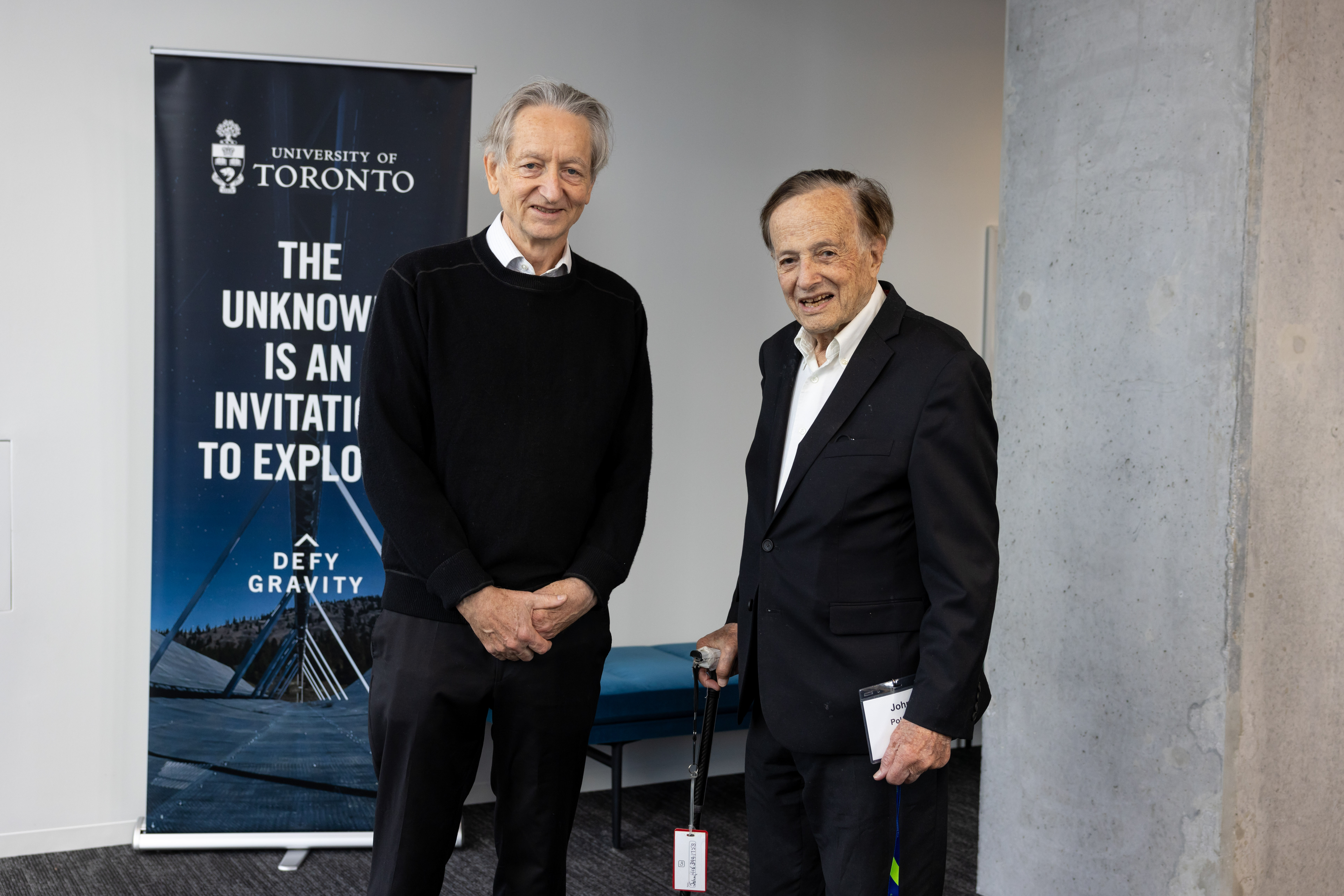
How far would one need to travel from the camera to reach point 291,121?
3340mm

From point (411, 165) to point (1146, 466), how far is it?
238 cm

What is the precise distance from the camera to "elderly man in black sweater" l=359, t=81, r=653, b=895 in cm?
181

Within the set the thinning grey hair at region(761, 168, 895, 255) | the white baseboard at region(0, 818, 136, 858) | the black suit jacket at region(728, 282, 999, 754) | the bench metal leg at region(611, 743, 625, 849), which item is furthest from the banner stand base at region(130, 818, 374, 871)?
the thinning grey hair at region(761, 168, 895, 255)

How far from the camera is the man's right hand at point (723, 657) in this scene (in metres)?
1.96

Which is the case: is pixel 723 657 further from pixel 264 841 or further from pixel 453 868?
pixel 264 841

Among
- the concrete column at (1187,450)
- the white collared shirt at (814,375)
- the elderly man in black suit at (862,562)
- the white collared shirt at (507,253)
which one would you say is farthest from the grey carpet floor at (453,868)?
the white collared shirt at (507,253)

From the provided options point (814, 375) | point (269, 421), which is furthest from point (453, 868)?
point (814, 375)

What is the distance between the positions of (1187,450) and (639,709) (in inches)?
75.2

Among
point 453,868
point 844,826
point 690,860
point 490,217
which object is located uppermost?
point 490,217

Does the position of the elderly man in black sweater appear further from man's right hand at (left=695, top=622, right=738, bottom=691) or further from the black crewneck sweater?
man's right hand at (left=695, top=622, right=738, bottom=691)

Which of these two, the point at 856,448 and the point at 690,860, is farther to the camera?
the point at 690,860

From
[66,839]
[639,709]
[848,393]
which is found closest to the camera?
[848,393]

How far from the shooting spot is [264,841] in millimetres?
3350

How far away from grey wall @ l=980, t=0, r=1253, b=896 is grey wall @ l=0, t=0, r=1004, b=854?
61.2 inches
